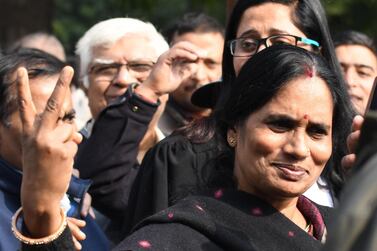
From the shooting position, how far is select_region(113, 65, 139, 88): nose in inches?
164

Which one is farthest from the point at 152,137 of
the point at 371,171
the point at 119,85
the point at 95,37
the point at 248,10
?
the point at 371,171

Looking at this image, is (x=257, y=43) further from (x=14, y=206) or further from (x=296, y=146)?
(x=14, y=206)

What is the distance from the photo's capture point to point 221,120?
2.82 m

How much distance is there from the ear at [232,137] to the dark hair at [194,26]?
2232 mm

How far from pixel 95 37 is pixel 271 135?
6.73 feet

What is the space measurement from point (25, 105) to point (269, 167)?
0.77 metres

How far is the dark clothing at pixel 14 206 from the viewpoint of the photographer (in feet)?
9.05

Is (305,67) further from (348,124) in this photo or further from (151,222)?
Result: (151,222)

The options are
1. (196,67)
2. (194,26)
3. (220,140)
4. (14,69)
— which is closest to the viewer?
(220,140)

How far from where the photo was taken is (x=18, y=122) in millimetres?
3100

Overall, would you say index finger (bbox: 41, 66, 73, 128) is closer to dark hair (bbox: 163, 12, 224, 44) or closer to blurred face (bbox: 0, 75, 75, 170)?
blurred face (bbox: 0, 75, 75, 170)

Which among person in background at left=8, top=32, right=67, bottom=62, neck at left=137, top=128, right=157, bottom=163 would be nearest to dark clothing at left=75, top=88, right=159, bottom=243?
neck at left=137, top=128, right=157, bottom=163

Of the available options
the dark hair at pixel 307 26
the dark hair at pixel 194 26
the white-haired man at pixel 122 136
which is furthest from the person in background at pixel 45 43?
the dark hair at pixel 307 26

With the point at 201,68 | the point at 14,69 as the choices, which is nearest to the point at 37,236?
the point at 14,69
